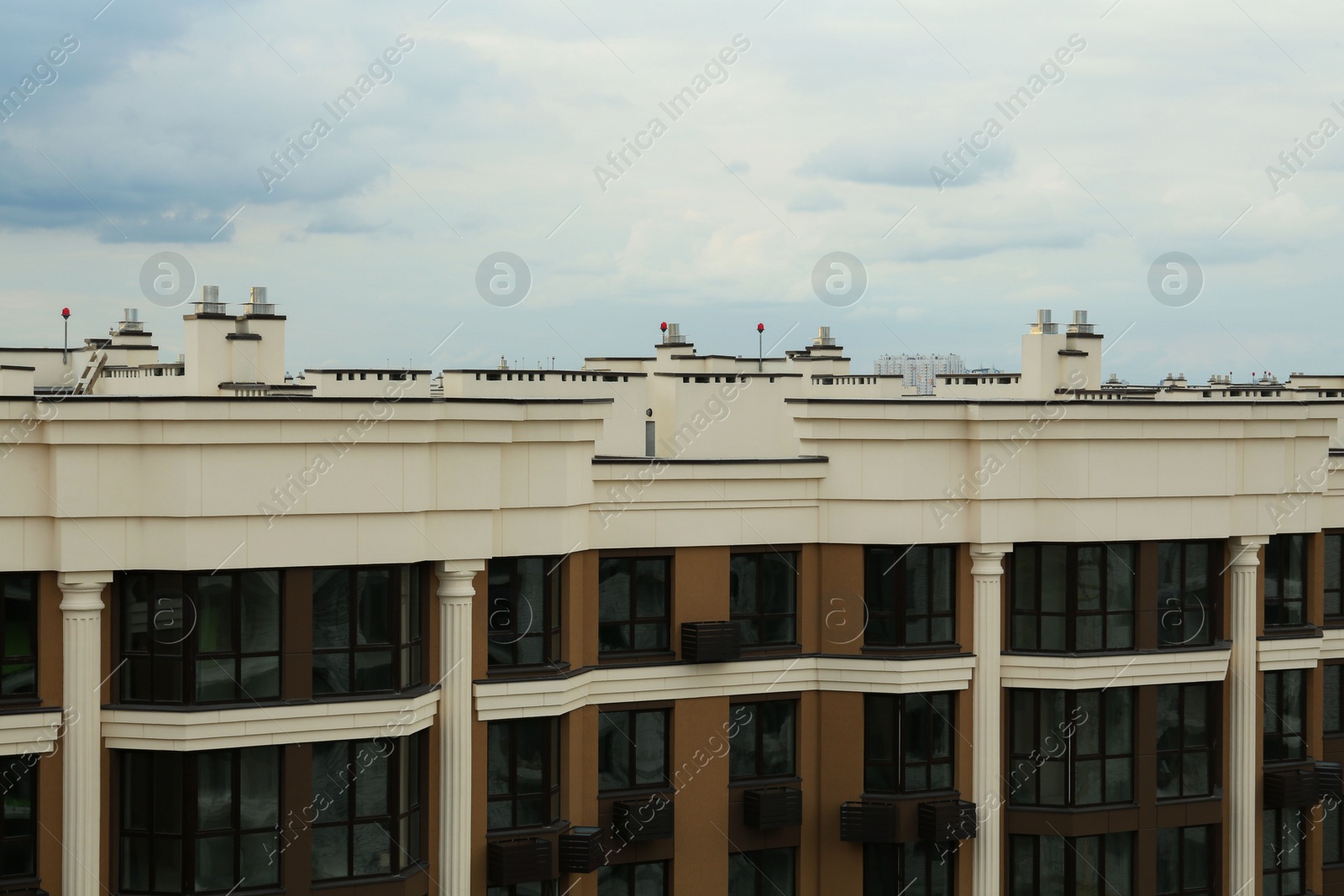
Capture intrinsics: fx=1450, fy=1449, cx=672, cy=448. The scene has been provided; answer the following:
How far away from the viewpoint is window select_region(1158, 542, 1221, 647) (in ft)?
82.4

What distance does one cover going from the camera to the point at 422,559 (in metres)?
20.8

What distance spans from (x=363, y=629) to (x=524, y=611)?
9.06 ft

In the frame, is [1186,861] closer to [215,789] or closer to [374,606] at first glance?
[374,606]

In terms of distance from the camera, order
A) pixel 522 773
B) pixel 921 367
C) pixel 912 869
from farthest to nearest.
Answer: pixel 921 367
pixel 912 869
pixel 522 773

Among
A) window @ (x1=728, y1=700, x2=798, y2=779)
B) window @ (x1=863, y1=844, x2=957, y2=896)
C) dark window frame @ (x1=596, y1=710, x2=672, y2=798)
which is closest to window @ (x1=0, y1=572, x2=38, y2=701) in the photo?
dark window frame @ (x1=596, y1=710, x2=672, y2=798)

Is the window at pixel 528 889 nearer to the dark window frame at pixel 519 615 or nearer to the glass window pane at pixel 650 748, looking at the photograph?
the glass window pane at pixel 650 748

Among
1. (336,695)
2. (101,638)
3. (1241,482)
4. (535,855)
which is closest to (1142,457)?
(1241,482)

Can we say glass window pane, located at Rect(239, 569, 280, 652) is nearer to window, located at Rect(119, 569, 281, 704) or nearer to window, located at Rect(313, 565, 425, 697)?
window, located at Rect(119, 569, 281, 704)

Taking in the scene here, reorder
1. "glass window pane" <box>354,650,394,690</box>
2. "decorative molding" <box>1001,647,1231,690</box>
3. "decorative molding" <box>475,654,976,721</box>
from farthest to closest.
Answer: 1. "decorative molding" <box>1001,647,1231,690</box>
2. "decorative molding" <box>475,654,976,721</box>
3. "glass window pane" <box>354,650,394,690</box>

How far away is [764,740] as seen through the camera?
80.0ft

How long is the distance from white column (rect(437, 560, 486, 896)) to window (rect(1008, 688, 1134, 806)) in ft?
31.1

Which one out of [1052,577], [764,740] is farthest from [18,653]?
[1052,577]

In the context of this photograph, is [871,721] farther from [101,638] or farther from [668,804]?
[101,638]

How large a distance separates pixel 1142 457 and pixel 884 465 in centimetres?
449
